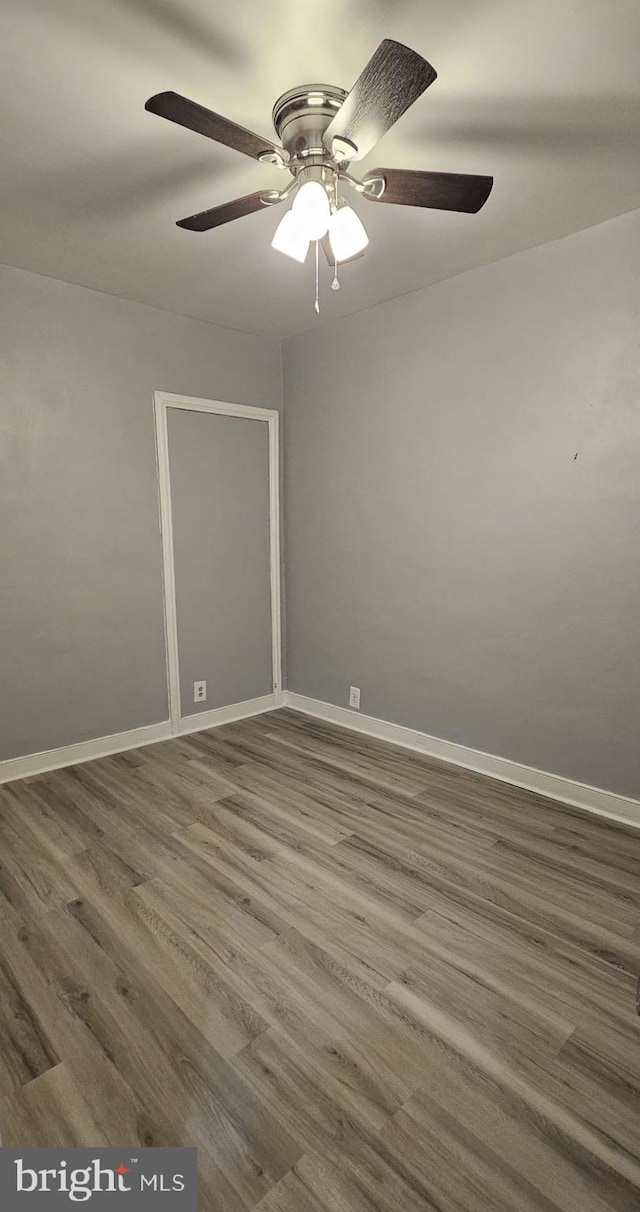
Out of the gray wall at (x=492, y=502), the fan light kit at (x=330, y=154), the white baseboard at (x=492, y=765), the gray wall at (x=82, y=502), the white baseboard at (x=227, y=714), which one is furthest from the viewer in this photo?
the white baseboard at (x=227, y=714)

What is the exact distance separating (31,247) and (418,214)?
5.66 feet

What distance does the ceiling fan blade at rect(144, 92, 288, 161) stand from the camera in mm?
1217

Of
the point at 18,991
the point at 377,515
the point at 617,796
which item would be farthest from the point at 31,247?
the point at 617,796

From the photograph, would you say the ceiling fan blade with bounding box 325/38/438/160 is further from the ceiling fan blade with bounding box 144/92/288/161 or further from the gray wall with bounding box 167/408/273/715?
the gray wall with bounding box 167/408/273/715

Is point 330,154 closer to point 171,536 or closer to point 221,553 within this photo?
point 171,536

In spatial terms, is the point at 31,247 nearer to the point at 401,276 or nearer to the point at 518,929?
the point at 401,276

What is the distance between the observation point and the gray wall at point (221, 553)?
3.51 meters

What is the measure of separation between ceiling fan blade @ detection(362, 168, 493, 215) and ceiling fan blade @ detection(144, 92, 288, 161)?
31cm

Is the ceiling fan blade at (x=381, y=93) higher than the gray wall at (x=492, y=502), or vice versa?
the ceiling fan blade at (x=381, y=93)

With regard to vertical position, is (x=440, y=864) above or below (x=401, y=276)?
below

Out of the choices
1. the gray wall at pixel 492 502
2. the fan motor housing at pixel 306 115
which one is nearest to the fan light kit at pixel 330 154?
the fan motor housing at pixel 306 115

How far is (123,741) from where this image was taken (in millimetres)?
3361

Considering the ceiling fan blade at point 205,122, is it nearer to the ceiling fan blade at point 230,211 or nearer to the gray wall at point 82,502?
the ceiling fan blade at point 230,211

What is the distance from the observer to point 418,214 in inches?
85.5
